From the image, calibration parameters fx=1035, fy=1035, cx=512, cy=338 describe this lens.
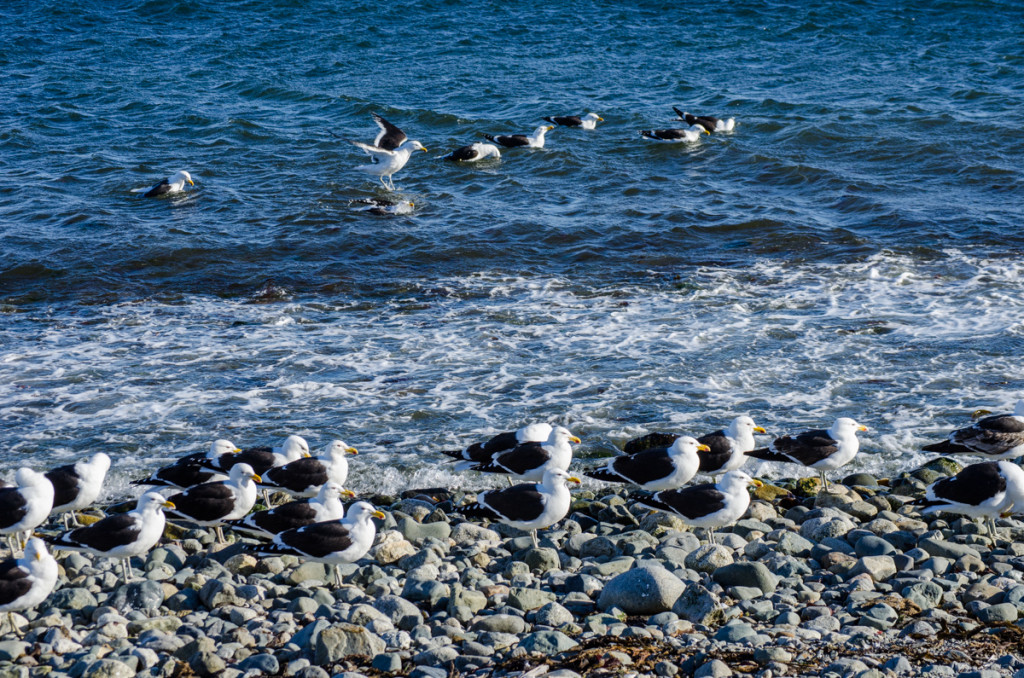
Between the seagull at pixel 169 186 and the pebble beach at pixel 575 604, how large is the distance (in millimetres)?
12013

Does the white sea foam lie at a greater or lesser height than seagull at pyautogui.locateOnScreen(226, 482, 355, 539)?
lesser

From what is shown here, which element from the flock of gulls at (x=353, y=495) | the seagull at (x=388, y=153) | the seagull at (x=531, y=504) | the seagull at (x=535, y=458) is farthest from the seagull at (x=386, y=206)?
the seagull at (x=531, y=504)

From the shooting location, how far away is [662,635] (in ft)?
20.5

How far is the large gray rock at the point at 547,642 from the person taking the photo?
6.02m

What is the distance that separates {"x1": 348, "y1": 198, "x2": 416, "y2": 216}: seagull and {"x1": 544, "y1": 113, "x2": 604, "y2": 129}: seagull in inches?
217

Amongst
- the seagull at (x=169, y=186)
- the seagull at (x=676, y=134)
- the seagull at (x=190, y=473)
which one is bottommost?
the seagull at (x=169, y=186)

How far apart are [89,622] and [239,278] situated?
8.80 metres

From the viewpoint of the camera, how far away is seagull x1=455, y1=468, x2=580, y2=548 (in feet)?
25.7

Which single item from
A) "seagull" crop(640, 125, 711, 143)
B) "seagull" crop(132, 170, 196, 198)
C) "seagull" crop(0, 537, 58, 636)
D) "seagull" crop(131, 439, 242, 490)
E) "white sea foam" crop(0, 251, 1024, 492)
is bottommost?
"white sea foam" crop(0, 251, 1024, 492)

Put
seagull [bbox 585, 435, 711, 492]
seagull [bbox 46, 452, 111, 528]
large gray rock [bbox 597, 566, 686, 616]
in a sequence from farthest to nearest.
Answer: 1. seagull [bbox 585, 435, 711, 492]
2. seagull [bbox 46, 452, 111, 528]
3. large gray rock [bbox 597, 566, 686, 616]

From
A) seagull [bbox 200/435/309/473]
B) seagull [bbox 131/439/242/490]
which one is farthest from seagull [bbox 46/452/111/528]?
seagull [bbox 200/435/309/473]

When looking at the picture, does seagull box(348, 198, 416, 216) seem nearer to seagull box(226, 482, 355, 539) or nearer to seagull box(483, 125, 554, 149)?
seagull box(483, 125, 554, 149)

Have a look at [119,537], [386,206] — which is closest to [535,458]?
[119,537]

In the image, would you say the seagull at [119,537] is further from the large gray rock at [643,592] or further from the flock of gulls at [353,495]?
the large gray rock at [643,592]
